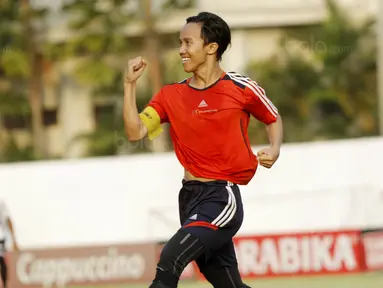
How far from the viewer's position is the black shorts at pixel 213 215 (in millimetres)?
6539

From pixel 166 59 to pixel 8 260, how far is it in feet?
39.7

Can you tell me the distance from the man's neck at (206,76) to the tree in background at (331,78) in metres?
18.0

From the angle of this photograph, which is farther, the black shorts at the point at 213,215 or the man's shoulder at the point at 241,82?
the man's shoulder at the point at 241,82

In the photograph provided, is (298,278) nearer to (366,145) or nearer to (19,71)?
(366,145)

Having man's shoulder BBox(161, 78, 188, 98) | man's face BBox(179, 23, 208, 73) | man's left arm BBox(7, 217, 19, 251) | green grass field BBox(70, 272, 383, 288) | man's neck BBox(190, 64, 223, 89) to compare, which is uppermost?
man's face BBox(179, 23, 208, 73)

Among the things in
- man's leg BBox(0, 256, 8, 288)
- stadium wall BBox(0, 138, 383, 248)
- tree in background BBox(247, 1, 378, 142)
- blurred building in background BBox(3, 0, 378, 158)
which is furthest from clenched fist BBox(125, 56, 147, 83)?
blurred building in background BBox(3, 0, 378, 158)

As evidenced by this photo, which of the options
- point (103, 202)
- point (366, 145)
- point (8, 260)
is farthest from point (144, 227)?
point (366, 145)

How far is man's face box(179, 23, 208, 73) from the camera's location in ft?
22.1

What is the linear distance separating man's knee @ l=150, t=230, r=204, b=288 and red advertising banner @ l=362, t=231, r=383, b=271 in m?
9.14

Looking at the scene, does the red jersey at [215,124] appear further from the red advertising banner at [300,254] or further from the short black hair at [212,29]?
the red advertising banner at [300,254]

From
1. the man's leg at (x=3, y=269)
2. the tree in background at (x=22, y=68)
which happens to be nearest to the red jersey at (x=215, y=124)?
the man's leg at (x=3, y=269)

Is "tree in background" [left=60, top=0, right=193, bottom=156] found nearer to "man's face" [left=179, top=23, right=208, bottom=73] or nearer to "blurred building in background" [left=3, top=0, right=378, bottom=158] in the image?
"blurred building in background" [left=3, top=0, right=378, bottom=158]

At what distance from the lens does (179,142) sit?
6.76 m

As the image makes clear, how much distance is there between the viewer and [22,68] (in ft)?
86.8
